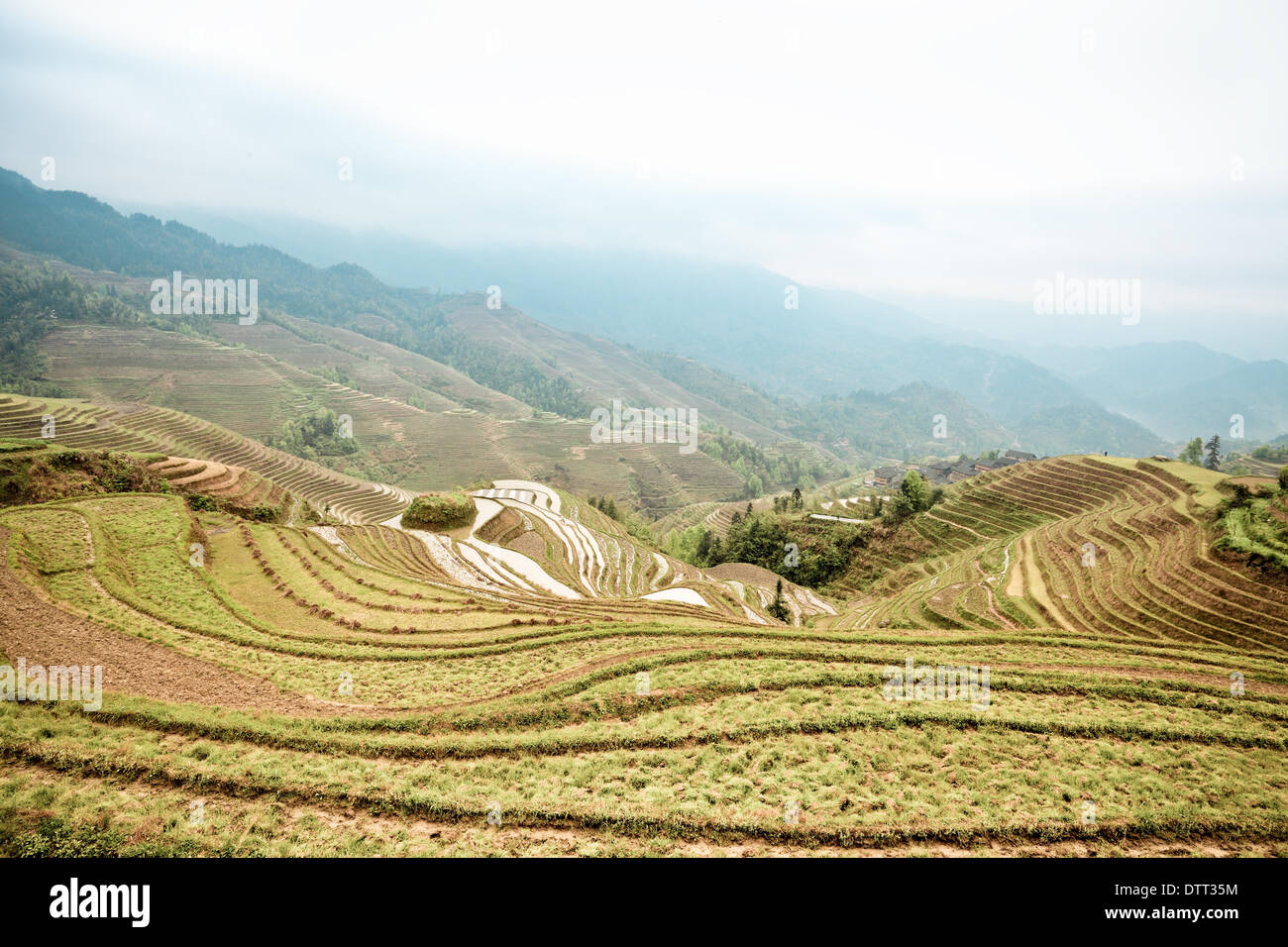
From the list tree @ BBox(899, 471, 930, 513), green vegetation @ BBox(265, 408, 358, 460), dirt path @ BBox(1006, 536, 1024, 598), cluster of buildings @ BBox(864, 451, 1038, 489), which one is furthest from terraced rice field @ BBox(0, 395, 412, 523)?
cluster of buildings @ BBox(864, 451, 1038, 489)

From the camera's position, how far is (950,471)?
142000 millimetres

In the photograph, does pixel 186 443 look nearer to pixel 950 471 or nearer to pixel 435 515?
pixel 435 515

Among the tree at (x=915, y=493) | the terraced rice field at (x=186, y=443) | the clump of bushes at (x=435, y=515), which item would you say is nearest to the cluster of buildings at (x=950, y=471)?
the tree at (x=915, y=493)

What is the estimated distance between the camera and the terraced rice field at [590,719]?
955cm

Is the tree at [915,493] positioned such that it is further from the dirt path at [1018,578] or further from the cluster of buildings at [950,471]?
the cluster of buildings at [950,471]

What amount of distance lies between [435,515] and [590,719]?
39436mm

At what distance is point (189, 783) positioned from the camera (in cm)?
997

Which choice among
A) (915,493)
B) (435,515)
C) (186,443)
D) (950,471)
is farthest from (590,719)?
(950,471)

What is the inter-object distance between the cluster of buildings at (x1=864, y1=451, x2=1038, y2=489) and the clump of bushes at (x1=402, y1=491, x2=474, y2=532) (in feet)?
375

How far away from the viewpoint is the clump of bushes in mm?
48031

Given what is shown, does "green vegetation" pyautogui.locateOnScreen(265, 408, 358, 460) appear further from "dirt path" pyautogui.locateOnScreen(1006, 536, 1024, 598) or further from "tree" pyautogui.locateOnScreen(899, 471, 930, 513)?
"dirt path" pyautogui.locateOnScreen(1006, 536, 1024, 598)

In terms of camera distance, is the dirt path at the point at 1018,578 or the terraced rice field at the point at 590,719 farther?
the dirt path at the point at 1018,578

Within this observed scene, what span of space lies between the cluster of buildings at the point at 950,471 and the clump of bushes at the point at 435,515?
114377 millimetres
